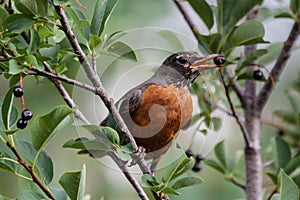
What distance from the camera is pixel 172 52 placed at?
2.42m

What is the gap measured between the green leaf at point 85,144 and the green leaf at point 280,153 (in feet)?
3.47

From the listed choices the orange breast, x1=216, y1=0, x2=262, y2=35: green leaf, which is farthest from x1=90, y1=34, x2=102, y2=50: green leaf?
x1=216, y1=0, x2=262, y2=35: green leaf

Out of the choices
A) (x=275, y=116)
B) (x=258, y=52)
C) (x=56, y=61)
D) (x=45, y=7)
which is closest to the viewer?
(x=45, y=7)

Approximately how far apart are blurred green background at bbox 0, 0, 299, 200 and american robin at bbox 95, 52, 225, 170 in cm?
5

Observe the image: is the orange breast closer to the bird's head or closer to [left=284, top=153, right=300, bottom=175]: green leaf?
the bird's head

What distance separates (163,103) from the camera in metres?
2.29

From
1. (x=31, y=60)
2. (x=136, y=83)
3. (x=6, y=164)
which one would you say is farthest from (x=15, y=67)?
(x=136, y=83)

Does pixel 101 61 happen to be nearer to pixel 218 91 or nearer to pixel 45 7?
pixel 45 7

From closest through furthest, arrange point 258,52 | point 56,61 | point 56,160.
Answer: point 56,61
point 258,52
point 56,160

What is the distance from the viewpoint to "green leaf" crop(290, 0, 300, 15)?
8.00ft

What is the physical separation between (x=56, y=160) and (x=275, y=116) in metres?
1.57

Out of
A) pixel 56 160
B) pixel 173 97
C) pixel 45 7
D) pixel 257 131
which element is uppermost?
pixel 45 7

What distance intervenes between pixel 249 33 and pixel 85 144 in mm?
860

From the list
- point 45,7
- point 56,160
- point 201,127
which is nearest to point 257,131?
point 201,127
